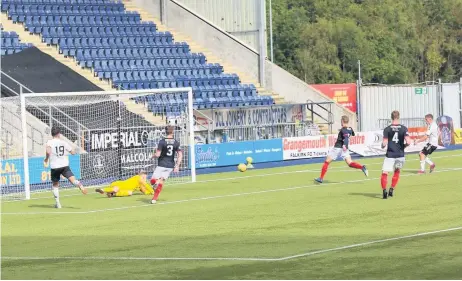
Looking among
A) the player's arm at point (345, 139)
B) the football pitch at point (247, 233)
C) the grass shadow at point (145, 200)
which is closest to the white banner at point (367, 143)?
the football pitch at point (247, 233)

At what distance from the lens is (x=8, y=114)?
32.6m

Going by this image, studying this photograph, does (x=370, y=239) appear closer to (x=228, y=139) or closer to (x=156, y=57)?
(x=228, y=139)

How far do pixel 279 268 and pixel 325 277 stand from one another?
1.09 m

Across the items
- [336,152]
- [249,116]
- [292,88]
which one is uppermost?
[292,88]

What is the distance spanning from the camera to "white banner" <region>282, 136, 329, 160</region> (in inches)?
1635

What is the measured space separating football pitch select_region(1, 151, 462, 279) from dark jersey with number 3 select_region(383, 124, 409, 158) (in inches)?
41.2

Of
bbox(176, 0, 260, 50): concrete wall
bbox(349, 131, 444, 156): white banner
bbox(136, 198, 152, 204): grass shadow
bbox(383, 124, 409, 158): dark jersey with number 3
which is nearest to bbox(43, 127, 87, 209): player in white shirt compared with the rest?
bbox(136, 198, 152, 204): grass shadow

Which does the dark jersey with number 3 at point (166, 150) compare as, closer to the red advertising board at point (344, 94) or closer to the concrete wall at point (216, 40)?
the concrete wall at point (216, 40)

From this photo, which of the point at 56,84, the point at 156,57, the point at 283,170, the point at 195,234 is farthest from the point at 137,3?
the point at 195,234

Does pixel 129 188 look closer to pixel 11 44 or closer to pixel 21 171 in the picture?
pixel 21 171

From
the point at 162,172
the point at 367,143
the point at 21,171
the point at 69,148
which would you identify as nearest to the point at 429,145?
the point at 367,143

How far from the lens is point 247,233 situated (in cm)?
1864

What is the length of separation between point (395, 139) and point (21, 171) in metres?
12.2

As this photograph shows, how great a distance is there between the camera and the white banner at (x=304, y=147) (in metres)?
Answer: 41.5
